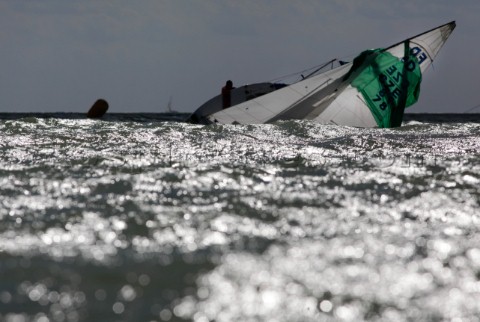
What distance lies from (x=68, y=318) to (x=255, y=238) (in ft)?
5.91

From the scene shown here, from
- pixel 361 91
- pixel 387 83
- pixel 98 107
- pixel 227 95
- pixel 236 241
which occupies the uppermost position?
pixel 387 83

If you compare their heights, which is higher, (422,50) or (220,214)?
(422,50)

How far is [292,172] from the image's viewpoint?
8.78m

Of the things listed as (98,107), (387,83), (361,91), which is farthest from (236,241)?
(98,107)

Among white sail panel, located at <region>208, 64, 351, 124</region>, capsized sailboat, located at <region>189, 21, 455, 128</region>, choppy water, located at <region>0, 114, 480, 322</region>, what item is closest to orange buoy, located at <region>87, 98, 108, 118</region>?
capsized sailboat, located at <region>189, 21, 455, 128</region>

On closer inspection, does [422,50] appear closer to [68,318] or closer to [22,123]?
[22,123]

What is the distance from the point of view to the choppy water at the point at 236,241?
3.38 m

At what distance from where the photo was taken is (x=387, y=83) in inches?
997

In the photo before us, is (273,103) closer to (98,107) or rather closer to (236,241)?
(98,107)

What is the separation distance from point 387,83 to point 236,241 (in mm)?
21441

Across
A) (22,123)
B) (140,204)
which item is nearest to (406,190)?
(140,204)

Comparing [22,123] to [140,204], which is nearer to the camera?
[140,204]

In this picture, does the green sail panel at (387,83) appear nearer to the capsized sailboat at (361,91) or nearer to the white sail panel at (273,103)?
the capsized sailboat at (361,91)

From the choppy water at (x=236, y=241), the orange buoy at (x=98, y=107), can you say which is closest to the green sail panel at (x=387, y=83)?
the orange buoy at (x=98, y=107)
